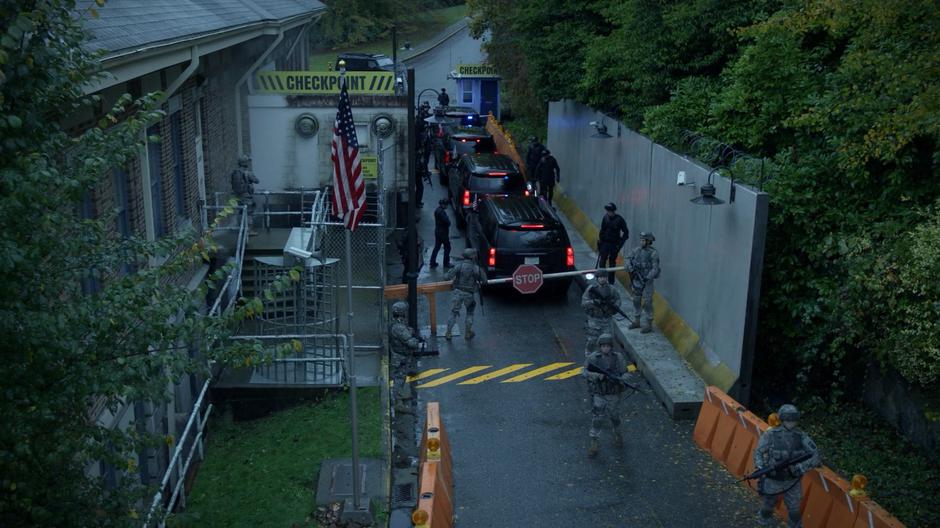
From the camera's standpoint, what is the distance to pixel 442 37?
64500 mm

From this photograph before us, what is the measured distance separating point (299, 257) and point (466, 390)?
10.3 feet

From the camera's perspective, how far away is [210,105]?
55.4 feet

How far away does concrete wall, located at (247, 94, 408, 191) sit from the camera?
21.2 metres

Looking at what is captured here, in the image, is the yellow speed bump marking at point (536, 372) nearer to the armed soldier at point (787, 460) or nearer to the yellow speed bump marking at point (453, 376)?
the yellow speed bump marking at point (453, 376)

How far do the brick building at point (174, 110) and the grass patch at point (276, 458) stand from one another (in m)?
0.66

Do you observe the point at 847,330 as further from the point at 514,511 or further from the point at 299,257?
the point at 299,257

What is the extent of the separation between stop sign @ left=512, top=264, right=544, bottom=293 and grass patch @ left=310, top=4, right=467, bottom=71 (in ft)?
152

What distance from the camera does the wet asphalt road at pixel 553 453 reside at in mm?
9922

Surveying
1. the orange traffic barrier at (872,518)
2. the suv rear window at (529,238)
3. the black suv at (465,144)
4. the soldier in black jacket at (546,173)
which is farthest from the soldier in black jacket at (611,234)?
the black suv at (465,144)

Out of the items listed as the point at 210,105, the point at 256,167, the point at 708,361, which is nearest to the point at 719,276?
the point at 708,361

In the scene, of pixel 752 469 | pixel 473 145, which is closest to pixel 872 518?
pixel 752 469

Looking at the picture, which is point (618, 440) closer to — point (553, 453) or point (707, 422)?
point (553, 453)

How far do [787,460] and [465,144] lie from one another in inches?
786

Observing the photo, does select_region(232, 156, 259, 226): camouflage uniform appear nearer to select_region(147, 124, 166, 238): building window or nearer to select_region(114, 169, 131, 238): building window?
select_region(147, 124, 166, 238): building window
